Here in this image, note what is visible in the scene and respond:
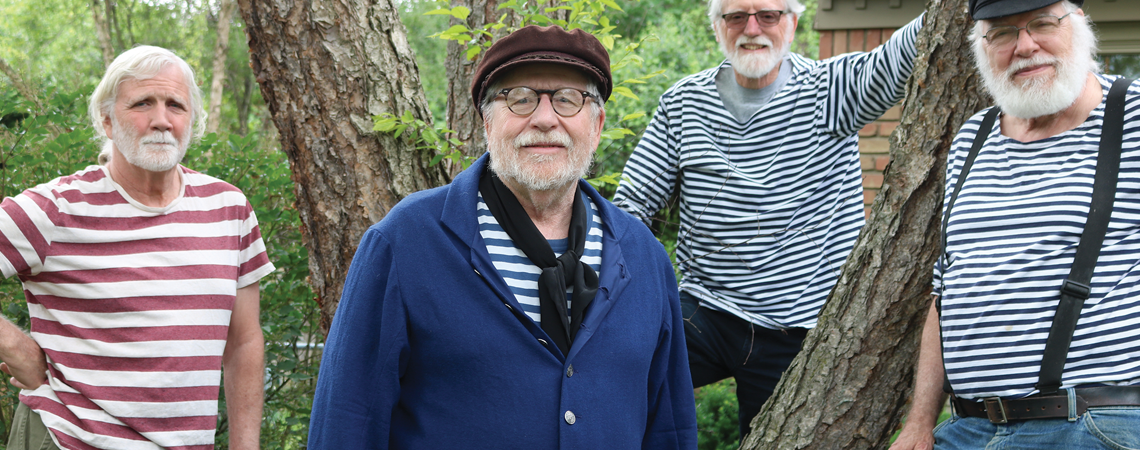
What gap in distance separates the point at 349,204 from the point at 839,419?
6.09 ft

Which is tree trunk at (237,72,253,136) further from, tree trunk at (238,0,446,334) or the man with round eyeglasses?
the man with round eyeglasses

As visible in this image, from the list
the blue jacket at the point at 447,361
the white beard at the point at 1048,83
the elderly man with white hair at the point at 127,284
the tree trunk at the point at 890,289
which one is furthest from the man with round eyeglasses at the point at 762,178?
the elderly man with white hair at the point at 127,284

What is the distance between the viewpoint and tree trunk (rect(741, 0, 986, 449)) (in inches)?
111

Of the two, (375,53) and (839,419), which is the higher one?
(375,53)

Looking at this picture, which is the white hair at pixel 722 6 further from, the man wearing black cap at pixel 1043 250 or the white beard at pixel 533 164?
the white beard at pixel 533 164

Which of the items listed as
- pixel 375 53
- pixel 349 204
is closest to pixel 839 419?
pixel 349 204

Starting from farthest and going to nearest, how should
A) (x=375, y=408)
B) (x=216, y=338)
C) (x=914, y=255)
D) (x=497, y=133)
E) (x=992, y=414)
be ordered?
(x=914, y=255), (x=216, y=338), (x=992, y=414), (x=497, y=133), (x=375, y=408)

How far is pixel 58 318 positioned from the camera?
7.73ft

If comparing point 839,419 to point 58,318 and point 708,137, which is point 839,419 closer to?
point 708,137

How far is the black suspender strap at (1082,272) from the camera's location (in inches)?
83.3

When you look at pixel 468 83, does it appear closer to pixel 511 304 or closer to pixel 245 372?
pixel 245 372

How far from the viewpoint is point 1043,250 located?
2188 millimetres


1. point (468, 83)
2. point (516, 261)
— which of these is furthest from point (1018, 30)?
point (468, 83)

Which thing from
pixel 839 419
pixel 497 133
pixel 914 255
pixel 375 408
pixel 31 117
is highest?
pixel 31 117
